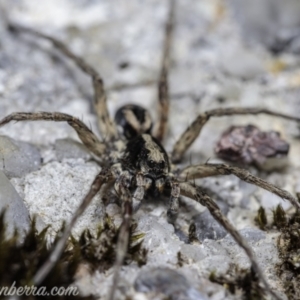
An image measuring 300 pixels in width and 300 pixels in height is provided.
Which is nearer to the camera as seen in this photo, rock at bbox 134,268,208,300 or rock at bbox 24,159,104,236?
rock at bbox 134,268,208,300

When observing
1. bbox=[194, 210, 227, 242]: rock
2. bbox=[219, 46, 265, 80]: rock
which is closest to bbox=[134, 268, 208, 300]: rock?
bbox=[194, 210, 227, 242]: rock

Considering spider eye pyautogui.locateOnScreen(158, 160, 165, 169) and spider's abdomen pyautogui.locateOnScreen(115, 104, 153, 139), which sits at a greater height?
spider's abdomen pyautogui.locateOnScreen(115, 104, 153, 139)

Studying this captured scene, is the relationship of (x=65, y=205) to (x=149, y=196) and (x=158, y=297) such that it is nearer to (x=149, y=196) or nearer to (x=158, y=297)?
(x=149, y=196)

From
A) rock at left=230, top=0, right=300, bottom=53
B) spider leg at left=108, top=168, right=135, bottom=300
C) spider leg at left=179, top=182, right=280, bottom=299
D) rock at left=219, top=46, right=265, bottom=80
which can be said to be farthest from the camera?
rock at left=230, top=0, right=300, bottom=53

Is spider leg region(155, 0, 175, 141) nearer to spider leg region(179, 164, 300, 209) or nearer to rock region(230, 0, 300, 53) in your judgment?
spider leg region(179, 164, 300, 209)

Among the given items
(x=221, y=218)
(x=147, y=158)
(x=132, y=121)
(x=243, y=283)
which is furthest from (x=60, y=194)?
(x=243, y=283)

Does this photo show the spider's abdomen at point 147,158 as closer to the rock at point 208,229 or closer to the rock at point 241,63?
the rock at point 208,229

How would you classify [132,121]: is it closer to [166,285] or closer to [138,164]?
[138,164]

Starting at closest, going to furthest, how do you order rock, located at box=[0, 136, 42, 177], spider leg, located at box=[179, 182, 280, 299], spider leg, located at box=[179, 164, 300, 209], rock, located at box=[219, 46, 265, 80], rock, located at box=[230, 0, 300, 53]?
spider leg, located at box=[179, 182, 280, 299]
spider leg, located at box=[179, 164, 300, 209]
rock, located at box=[0, 136, 42, 177]
rock, located at box=[219, 46, 265, 80]
rock, located at box=[230, 0, 300, 53]

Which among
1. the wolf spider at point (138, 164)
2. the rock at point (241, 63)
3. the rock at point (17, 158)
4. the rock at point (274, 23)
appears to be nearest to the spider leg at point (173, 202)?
the wolf spider at point (138, 164)
